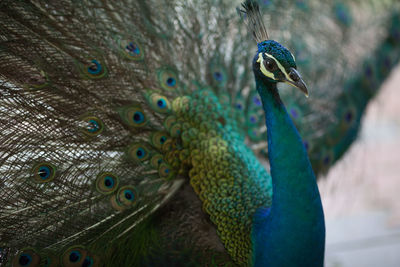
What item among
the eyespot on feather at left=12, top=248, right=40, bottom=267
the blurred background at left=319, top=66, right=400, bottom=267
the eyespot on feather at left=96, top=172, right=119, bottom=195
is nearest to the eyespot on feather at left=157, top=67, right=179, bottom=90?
the eyespot on feather at left=96, top=172, right=119, bottom=195

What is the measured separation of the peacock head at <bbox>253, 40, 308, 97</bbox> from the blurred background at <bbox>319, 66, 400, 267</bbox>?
3.46 ft

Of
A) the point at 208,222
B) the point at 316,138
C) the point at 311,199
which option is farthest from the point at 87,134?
the point at 316,138

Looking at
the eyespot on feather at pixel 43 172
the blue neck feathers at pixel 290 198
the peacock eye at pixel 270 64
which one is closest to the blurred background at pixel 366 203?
the blue neck feathers at pixel 290 198

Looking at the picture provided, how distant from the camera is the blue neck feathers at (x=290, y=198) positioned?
129 cm

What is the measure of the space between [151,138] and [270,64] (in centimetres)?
57

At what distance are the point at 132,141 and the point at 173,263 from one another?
0.46 meters

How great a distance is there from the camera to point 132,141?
1537 millimetres

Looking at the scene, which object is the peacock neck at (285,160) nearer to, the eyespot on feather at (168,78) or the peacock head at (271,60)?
the peacock head at (271,60)

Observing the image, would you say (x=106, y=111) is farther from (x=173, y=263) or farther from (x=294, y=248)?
(x=294, y=248)

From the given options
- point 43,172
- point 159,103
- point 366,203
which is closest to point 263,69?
point 159,103

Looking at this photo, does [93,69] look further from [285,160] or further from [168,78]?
[285,160]

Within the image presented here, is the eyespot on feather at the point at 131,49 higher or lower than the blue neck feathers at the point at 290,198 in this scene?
higher

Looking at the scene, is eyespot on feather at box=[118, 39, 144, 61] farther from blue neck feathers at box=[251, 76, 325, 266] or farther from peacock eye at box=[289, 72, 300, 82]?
peacock eye at box=[289, 72, 300, 82]

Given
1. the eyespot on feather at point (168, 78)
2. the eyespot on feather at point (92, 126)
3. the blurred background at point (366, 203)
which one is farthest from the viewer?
the blurred background at point (366, 203)
